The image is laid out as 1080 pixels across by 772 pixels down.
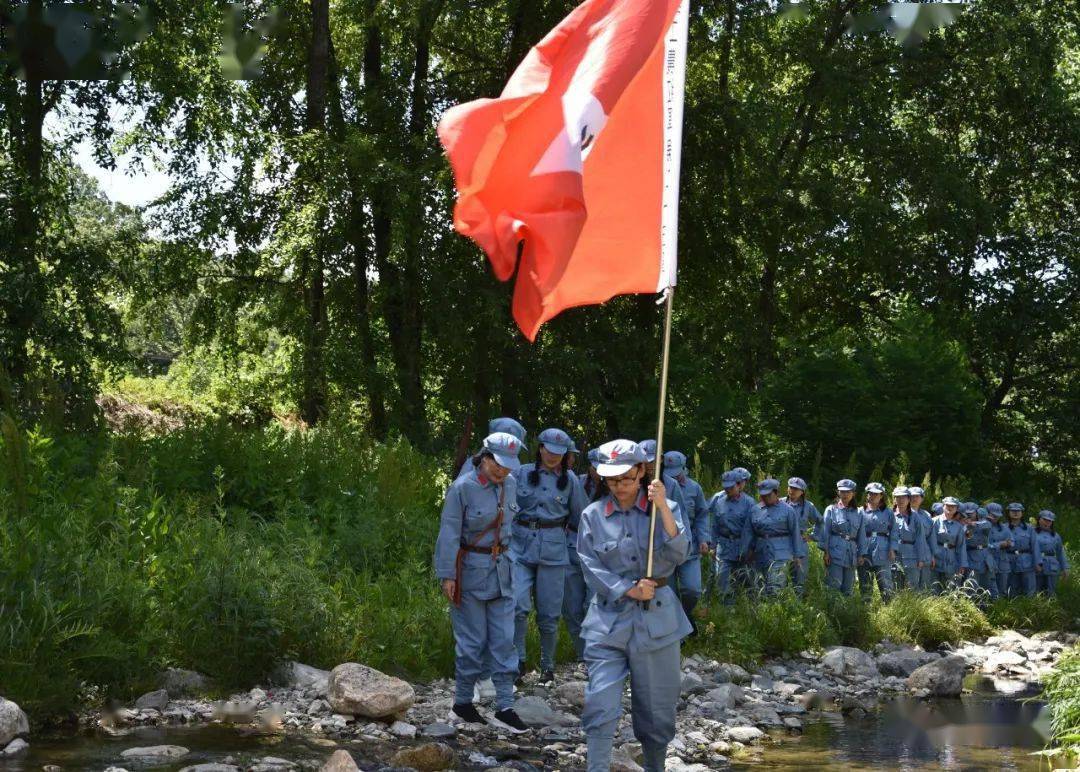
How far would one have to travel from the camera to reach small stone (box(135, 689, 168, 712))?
970 centimetres

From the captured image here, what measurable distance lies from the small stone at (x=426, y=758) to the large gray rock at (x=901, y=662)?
745 cm

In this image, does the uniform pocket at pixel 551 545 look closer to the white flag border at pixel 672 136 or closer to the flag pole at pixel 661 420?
the flag pole at pixel 661 420

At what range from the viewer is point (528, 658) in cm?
1245

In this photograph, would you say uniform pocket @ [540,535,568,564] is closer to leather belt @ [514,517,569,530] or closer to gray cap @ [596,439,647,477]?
leather belt @ [514,517,569,530]

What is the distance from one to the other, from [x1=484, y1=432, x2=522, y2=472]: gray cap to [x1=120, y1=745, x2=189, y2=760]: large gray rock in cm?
278

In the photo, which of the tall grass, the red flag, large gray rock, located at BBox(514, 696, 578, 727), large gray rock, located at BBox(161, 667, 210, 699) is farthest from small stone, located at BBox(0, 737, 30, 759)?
the red flag

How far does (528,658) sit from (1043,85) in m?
26.4

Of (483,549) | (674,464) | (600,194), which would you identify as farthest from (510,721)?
(674,464)

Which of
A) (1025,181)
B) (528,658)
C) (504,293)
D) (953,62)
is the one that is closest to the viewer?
(528,658)

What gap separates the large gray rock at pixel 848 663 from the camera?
1451cm

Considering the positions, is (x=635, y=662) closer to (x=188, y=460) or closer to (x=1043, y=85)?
(x=188, y=460)

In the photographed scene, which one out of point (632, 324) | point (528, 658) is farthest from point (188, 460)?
point (632, 324)

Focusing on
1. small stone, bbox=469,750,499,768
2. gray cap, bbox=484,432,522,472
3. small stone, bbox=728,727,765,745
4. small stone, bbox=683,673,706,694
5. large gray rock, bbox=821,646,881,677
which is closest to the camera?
small stone, bbox=469,750,499,768

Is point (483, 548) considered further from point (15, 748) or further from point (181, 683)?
point (15, 748)
